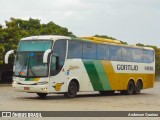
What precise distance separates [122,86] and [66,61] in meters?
6.90

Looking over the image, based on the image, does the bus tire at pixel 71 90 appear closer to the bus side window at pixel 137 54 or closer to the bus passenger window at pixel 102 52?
the bus passenger window at pixel 102 52

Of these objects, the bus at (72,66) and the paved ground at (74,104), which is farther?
the bus at (72,66)

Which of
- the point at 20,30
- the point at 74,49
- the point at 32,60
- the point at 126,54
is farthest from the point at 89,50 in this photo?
the point at 20,30

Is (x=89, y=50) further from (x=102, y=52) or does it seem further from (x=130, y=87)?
(x=130, y=87)

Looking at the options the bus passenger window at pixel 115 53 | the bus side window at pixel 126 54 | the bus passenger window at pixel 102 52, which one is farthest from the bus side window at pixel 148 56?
the bus passenger window at pixel 102 52

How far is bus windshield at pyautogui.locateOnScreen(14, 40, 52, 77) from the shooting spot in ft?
74.1

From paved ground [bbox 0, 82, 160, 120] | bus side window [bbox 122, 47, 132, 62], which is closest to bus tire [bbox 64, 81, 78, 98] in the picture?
paved ground [bbox 0, 82, 160, 120]

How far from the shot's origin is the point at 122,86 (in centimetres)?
2936

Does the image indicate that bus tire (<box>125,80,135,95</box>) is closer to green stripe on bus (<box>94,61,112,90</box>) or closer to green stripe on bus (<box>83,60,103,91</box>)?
green stripe on bus (<box>94,61,112,90</box>)

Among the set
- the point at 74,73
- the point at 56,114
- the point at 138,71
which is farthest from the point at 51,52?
the point at 138,71

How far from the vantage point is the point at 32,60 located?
22.8 m

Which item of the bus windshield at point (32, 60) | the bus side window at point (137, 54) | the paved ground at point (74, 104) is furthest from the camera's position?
the bus side window at point (137, 54)

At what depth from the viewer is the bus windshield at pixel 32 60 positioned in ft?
74.1

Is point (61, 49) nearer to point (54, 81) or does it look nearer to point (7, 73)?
point (54, 81)
